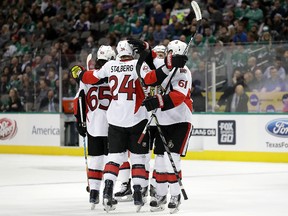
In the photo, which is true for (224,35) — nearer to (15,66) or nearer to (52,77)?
(52,77)

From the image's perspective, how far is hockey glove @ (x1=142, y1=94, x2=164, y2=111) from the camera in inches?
336

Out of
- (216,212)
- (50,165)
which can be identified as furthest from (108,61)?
(50,165)

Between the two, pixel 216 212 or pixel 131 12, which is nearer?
pixel 216 212

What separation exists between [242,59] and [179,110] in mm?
7085

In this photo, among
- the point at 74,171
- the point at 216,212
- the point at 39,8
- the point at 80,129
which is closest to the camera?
the point at 216,212

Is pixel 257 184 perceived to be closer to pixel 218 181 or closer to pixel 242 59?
pixel 218 181

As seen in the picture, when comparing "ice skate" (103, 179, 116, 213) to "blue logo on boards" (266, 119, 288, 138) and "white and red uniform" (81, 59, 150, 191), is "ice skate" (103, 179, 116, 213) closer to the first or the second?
"white and red uniform" (81, 59, 150, 191)

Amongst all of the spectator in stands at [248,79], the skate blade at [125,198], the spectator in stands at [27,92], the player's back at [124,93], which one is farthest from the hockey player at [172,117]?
the spectator in stands at [27,92]

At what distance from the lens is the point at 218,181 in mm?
12211

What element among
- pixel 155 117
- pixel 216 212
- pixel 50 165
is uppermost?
pixel 155 117

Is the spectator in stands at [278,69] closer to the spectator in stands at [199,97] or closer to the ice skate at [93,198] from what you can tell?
the spectator in stands at [199,97]

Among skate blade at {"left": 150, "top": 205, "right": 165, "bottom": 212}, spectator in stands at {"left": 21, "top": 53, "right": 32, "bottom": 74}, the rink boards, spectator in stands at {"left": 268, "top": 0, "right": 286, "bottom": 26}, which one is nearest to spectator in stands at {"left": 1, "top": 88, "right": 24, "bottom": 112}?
spectator in stands at {"left": 21, "top": 53, "right": 32, "bottom": 74}

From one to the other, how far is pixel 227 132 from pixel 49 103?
4.03 meters

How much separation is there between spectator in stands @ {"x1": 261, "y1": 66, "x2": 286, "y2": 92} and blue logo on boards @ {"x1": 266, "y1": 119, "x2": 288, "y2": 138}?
0.56 meters
